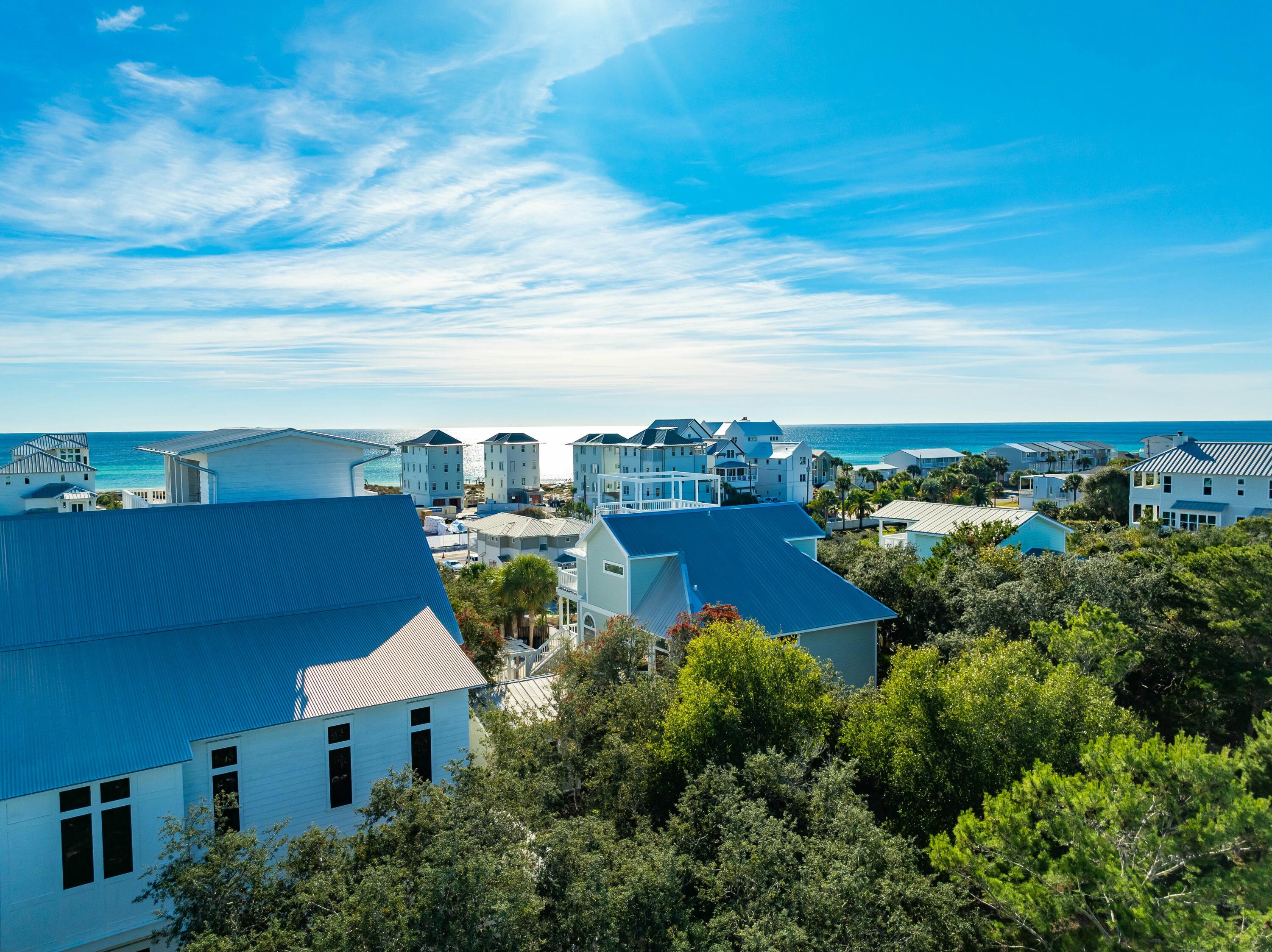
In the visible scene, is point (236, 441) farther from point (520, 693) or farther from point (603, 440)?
point (603, 440)

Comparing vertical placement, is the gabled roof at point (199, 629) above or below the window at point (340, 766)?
above

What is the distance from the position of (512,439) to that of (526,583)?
86.3 metres

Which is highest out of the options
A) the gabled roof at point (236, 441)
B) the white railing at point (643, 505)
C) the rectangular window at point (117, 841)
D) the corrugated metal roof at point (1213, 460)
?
the gabled roof at point (236, 441)

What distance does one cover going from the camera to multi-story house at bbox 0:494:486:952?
533 inches

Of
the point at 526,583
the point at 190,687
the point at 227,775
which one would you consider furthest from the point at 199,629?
the point at 526,583

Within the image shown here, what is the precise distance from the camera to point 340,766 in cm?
1698

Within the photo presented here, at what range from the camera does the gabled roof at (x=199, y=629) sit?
1438 centimetres

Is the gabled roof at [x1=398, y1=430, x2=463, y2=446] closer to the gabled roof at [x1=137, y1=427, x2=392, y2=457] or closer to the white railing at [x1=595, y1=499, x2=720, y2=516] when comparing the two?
the white railing at [x1=595, y1=499, x2=720, y2=516]

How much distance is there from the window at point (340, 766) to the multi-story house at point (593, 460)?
89.1 meters

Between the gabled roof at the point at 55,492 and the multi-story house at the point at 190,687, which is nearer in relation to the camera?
the multi-story house at the point at 190,687

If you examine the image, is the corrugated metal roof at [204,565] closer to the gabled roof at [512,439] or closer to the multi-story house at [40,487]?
the multi-story house at [40,487]

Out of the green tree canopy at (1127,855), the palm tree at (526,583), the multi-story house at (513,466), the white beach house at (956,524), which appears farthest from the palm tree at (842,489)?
the green tree canopy at (1127,855)

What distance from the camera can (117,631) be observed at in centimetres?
1717

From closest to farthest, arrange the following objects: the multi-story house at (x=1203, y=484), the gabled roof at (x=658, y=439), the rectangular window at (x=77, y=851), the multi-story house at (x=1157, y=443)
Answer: the rectangular window at (x=77, y=851), the multi-story house at (x=1203, y=484), the multi-story house at (x=1157, y=443), the gabled roof at (x=658, y=439)
